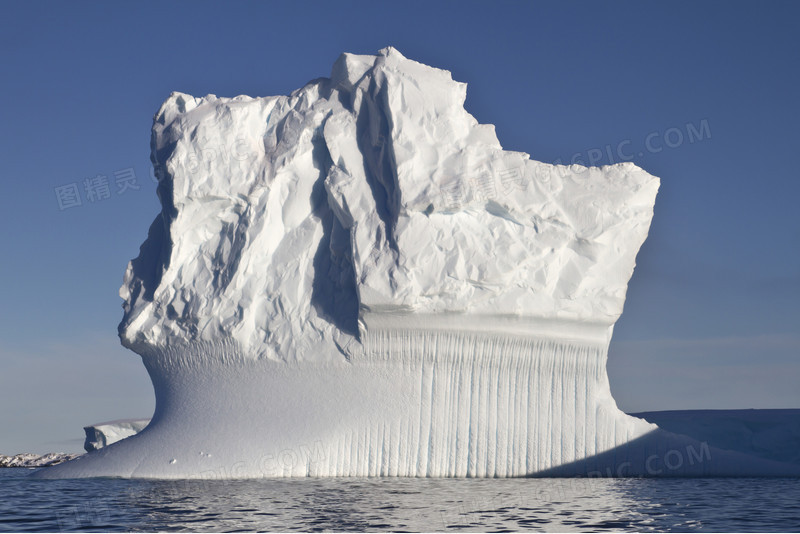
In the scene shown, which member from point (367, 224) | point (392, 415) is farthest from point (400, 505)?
point (367, 224)

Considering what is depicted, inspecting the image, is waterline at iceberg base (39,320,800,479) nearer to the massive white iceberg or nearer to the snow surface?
the massive white iceberg

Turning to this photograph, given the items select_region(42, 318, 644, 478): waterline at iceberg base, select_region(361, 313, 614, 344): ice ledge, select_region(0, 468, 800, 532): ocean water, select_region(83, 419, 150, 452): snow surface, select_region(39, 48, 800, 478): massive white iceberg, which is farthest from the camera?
select_region(83, 419, 150, 452): snow surface

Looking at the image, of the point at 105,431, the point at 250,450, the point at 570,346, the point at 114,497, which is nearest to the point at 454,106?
the point at 570,346

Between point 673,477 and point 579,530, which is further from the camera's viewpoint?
point 673,477

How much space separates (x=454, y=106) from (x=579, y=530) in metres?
10.2

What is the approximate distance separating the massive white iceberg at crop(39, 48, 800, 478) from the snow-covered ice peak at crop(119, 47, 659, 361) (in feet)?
0.14

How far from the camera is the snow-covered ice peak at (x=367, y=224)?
15766 mm

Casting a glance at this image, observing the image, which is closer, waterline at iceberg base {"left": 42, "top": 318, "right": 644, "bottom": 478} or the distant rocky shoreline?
waterline at iceberg base {"left": 42, "top": 318, "right": 644, "bottom": 478}

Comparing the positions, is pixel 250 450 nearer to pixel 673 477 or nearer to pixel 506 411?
pixel 506 411

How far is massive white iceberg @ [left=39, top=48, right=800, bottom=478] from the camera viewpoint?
1557 centimetres

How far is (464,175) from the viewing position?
16.0 metres

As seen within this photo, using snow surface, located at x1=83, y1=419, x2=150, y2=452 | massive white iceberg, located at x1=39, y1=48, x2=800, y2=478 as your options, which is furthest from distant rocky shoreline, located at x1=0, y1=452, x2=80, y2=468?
massive white iceberg, located at x1=39, y1=48, x2=800, y2=478

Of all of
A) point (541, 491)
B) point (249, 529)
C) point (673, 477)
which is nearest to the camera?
point (249, 529)

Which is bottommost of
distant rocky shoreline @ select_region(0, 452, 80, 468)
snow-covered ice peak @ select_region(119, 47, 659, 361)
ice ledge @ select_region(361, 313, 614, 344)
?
distant rocky shoreline @ select_region(0, 452, 80, 468)
